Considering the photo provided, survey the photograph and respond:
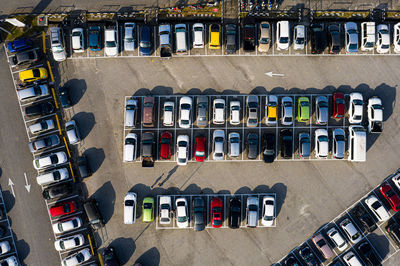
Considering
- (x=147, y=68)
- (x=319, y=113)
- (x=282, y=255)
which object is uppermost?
(x=147, y=68)

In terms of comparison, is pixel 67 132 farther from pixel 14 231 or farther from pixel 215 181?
pixel 215 181

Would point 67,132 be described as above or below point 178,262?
above

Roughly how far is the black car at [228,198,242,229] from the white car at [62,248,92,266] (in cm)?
1542

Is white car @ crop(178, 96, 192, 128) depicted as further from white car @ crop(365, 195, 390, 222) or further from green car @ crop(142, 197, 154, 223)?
white car @ crop(365, 195, 390, 222)

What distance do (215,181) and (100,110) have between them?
48.1ft

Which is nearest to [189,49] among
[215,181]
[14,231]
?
[215,181]

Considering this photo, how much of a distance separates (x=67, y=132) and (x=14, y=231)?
1228cm

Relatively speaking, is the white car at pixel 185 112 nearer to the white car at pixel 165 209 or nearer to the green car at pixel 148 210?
the white car at pixel 165 209

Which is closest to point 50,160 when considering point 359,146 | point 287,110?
point 287,110

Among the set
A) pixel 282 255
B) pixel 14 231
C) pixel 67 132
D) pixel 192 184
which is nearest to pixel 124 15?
pixel 67 132

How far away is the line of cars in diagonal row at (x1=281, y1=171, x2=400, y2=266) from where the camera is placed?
3003 centimetres

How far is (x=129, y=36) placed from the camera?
30.8 m

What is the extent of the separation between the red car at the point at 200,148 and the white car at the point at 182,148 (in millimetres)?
946

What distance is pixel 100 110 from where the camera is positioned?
31.7 m
